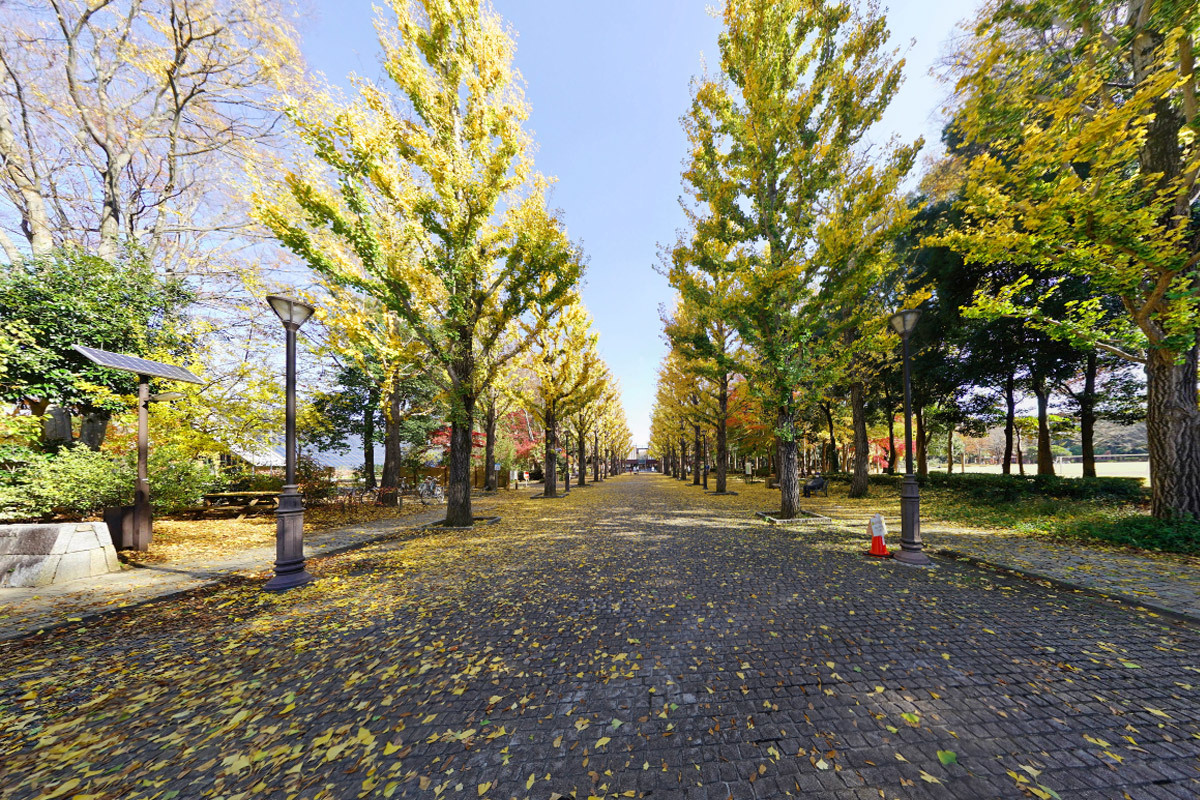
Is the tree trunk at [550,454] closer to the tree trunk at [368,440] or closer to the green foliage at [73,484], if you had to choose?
the tree trunk at [368,440]

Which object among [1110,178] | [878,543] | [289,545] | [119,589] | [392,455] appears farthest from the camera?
[392,455]

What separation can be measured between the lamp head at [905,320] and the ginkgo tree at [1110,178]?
83.1 inches

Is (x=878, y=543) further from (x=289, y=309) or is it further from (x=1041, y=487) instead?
(x=1041, y=487)

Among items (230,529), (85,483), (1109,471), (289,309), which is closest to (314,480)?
(230,529)

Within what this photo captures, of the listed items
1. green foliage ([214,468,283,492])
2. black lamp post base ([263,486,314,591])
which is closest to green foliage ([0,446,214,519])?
green foliage ([214,468,283,492])

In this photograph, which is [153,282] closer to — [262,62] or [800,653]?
[262,62]

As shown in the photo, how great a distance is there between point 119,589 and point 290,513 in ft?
7.84

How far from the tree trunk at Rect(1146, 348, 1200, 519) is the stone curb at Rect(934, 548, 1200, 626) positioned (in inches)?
193

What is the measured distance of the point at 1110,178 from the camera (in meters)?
6.38

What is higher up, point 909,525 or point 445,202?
point 445,202

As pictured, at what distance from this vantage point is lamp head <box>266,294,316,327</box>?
629 centimetres

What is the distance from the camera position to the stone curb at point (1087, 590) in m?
4.38

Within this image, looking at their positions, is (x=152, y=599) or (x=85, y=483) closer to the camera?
(x=152, y=599)

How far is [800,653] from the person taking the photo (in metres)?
3.71
